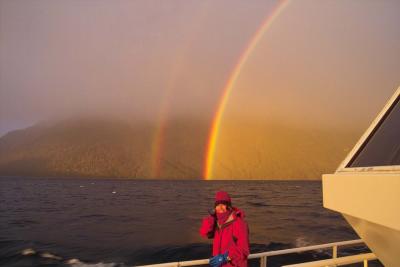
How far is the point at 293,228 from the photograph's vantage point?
3484cm

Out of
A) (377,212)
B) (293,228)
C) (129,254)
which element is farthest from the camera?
(293,228)

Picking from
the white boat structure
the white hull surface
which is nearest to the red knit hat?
the white boat structure

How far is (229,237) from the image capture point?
4.91 metres

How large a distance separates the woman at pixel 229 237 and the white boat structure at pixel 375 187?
3.27ft

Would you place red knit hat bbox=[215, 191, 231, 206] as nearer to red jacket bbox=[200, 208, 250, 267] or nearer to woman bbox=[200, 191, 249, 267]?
woman bbox=[200, 191, 249, 267]

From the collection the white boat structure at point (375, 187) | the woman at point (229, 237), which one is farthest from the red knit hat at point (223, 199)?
the white boat structure at point (375, 187)

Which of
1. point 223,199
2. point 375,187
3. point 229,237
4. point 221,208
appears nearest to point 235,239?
point 229,237

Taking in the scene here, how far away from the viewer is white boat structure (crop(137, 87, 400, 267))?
254cm

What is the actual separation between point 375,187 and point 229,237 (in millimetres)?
2670

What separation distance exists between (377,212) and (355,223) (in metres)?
0.72

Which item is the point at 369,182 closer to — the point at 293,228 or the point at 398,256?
the point at 398,256

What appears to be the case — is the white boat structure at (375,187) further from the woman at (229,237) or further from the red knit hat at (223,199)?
the red knit hat at (223,199)

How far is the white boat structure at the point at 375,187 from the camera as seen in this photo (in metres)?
2.54

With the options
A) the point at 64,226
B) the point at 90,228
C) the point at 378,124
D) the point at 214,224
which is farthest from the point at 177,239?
the point at 378,124
